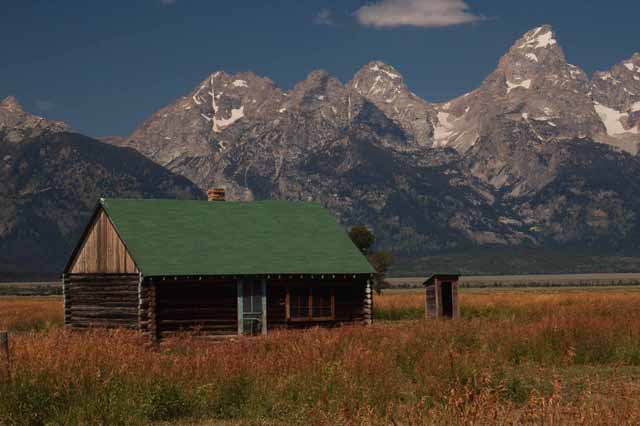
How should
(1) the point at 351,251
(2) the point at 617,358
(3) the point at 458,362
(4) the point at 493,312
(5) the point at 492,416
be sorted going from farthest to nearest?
(4) the point at 493,312
(1) the point at 351,251
(2) the point at 617,358
(3) the point at 458,362
(5) the point at 492,416

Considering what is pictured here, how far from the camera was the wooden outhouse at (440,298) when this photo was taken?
4572 cm

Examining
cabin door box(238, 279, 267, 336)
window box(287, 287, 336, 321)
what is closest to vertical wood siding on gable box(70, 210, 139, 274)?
cabin door box(238, 279, 267, 336)

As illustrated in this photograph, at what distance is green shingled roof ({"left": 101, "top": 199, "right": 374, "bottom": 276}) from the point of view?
35531 millimetres

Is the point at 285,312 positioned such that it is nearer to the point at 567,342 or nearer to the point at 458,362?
the point at 567,342

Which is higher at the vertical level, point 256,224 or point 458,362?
point 256,224

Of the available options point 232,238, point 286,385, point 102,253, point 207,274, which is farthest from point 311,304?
point 286,385

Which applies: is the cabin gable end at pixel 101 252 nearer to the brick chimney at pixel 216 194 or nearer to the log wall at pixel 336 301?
the log wall at pixel 336 301

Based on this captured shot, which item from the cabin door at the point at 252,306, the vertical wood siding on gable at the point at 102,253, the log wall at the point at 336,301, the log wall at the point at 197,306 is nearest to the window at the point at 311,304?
the log wall at the point at 336,301

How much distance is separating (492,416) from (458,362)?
22.9 feet

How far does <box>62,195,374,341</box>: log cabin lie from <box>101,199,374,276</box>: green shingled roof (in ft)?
0.15

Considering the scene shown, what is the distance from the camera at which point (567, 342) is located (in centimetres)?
2186

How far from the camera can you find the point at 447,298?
48.1 meters

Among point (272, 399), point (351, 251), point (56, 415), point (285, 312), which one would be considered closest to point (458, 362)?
point (272, 399)

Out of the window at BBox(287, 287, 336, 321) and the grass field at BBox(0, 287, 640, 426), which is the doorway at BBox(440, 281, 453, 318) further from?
the grass field at BBox(0, 287, 640, 426)
